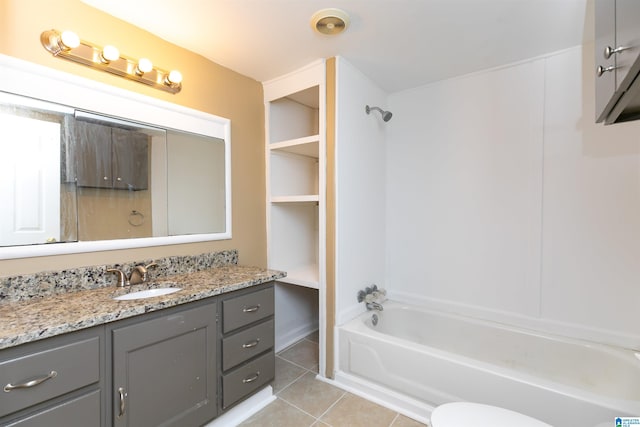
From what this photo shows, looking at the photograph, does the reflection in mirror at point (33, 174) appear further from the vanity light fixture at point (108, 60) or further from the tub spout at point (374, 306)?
the tub spout at point (374, 306)

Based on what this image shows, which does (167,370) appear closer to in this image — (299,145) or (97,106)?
(97,106)

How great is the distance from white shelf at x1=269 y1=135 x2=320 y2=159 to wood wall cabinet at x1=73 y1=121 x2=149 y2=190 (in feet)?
3.15

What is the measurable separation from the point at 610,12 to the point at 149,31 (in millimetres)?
2232

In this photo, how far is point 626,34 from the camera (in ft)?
3.04

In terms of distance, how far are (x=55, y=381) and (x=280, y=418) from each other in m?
1.19

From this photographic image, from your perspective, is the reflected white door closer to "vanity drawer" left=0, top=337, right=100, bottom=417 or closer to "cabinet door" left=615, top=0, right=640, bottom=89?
"vanity drawer" left=0, top=337, right=100, bottom=417

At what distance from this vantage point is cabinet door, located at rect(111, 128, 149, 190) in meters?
1.62

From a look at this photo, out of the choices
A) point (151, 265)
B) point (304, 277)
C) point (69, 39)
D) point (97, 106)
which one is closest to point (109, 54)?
point (69, 39)

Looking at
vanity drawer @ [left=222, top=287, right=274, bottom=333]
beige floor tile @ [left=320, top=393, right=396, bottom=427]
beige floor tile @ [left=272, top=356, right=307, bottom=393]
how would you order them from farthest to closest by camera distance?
beige floor tile @ [left=272, top=356, right=307, bottom=393] → beige floor tile @ [left=320, top=393, right=396, bottom=427] → vanity drawer @ [left=222, top=287, right=274, bottom=333]

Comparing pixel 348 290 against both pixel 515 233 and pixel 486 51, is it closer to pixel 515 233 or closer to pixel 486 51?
pixel 515 233

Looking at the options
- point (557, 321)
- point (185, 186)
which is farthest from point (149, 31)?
point (557, 321)

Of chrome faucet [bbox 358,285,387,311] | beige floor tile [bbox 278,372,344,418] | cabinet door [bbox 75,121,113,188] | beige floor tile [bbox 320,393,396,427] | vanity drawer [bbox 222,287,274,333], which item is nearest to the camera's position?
cabinet door [bbox 75,121,113,188]

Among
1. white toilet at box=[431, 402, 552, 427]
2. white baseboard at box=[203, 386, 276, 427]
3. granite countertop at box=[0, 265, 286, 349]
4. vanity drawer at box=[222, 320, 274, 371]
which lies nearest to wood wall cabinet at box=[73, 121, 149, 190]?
granite countertop at box=[0, 265, 286, 349]

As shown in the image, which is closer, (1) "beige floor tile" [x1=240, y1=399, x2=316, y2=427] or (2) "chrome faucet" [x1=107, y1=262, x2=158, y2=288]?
(2) "chrome faucet" [x1=107, y1=262, x2=158, y2=288]
